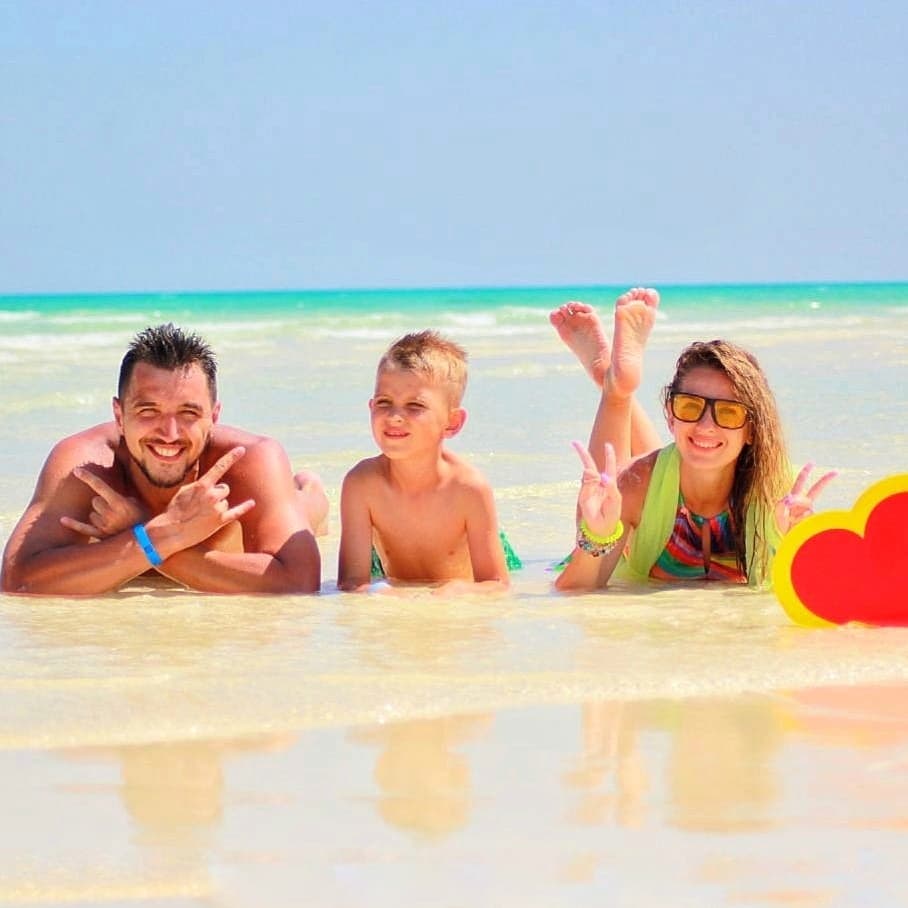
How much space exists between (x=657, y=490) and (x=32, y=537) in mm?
2251

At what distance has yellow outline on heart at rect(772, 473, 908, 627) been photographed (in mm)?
4559

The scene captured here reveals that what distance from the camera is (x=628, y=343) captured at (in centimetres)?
611

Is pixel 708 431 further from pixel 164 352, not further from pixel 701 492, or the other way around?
pixel 164 352

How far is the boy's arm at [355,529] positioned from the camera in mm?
5434

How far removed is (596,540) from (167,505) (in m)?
1.54

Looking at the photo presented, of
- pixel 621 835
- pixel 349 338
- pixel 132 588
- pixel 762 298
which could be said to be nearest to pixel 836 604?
pixel 621 835

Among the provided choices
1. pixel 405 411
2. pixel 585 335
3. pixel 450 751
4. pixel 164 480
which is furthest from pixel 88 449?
pixel 450 751

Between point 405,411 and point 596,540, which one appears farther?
point 405,411

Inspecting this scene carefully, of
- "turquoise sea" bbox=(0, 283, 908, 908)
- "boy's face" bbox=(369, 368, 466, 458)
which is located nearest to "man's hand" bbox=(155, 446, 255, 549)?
"turquoise sea" bbox=(0, 283, 908, 908)

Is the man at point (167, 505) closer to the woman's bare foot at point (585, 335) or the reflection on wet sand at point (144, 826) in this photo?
the woman's bare foot at point (585, 335)

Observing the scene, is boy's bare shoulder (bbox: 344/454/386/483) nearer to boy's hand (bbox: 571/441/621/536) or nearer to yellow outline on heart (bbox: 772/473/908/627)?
boy's hand (bbox: 571/441/621/536)

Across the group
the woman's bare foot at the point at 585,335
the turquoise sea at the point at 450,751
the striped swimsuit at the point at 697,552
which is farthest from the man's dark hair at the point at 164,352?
the woman's bare foot at the point at 585,335

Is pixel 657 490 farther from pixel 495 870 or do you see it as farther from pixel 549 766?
pixel 495 870

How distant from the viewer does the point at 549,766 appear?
3.05 meters
